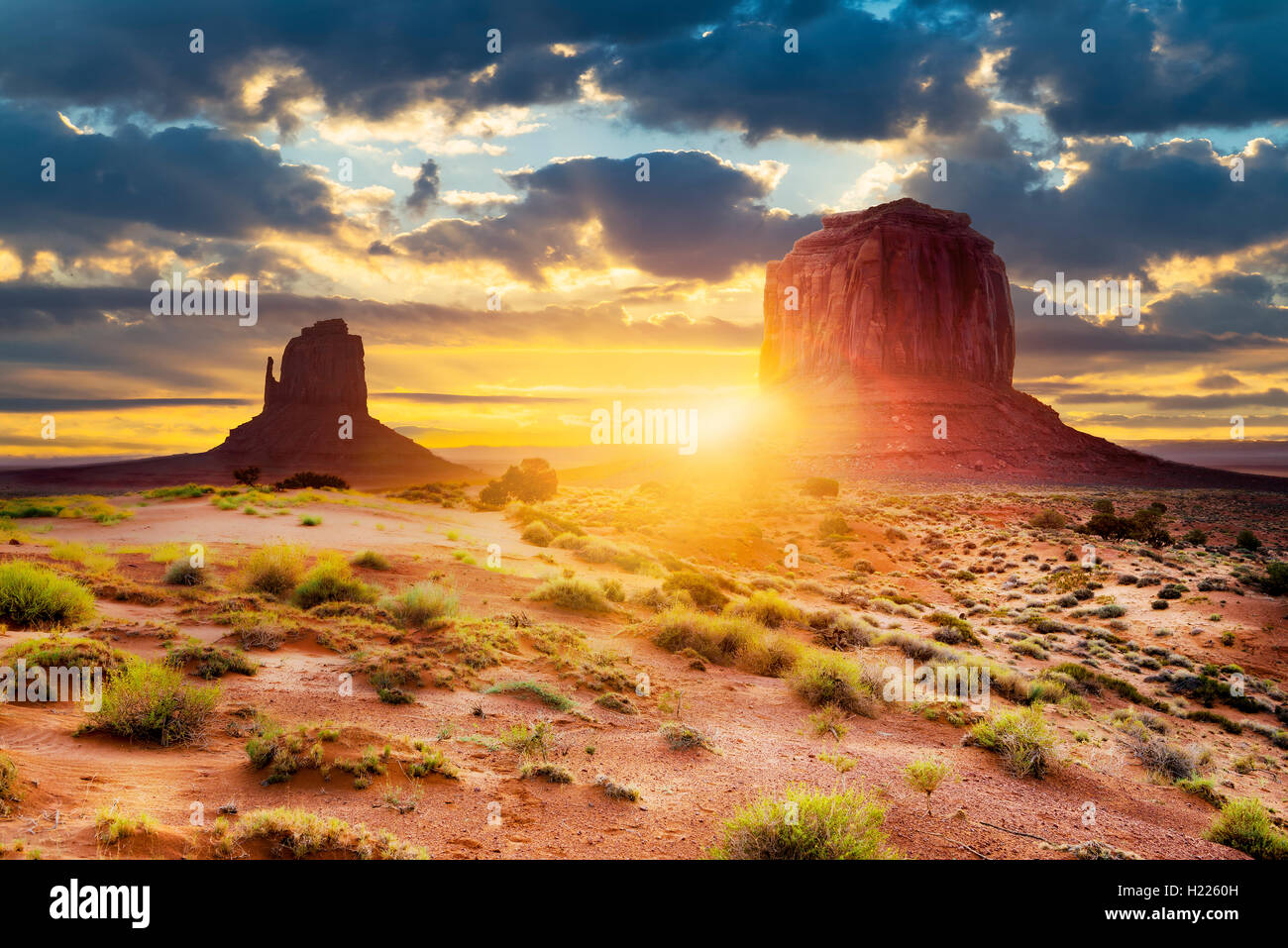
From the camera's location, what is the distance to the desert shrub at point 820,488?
5641 cm

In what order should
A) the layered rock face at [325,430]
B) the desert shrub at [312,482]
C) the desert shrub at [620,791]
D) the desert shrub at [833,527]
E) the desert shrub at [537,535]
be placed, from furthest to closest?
the layered rock face at [325,430] → the desert shrub at [312,482] → the desert shrub at [833,527] → the desert shrub at [537,535] → the desert shrub at [620,791]

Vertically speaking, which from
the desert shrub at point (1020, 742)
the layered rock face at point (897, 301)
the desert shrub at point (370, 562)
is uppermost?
the layered rock face at point (897, 301)

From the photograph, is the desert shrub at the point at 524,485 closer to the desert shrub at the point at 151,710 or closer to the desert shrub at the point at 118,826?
the desert shrub at the point at 151,710

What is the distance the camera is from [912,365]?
105562mm

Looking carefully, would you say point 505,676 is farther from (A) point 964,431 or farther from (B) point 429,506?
(A) point 964,431

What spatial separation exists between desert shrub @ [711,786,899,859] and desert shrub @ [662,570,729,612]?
13.4m

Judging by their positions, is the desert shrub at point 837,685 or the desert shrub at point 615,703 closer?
the desert shrub at point 615,703

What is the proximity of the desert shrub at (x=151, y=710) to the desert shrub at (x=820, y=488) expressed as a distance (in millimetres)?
51681

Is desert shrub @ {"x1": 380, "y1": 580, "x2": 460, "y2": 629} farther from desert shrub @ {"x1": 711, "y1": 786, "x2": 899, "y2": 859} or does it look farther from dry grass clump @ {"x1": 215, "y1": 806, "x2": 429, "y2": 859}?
desert shrub @ {"x1": 711, "y1": 786, "x2": 899, "y2": 859}

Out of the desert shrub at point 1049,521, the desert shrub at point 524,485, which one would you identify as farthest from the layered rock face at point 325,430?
the desert shrub at point 1049,521

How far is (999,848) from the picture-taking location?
7027 millimetres

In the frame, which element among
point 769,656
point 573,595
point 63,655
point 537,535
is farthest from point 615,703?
point 537,535

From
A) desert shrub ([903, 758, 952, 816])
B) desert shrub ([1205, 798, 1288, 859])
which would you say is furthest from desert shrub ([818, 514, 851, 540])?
desert shrub ([903, 758, 952, 816])
